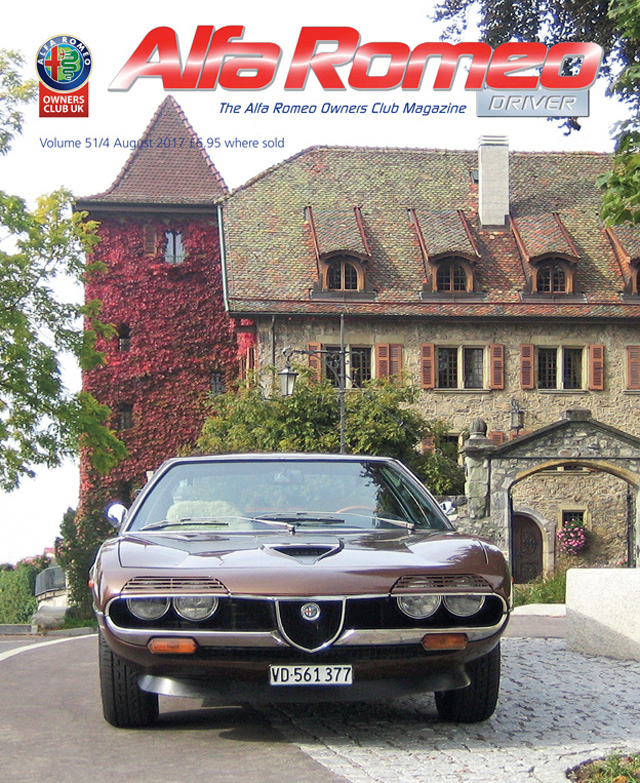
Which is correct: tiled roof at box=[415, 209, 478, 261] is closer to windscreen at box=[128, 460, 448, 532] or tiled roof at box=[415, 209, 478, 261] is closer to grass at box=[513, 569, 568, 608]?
grass at box=[513, 569, 568, 608]

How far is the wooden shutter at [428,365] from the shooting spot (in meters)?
38.1

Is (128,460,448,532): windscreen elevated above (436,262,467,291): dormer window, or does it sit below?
below

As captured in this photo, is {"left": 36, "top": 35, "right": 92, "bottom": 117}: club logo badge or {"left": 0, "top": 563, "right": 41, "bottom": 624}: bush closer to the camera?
{"left": 36, "top": 35, "right": 92, "bottom": 117}: club logo badge

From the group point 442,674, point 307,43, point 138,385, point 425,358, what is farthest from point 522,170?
point 442,674

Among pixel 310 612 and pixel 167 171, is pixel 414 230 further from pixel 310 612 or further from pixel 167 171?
pixel 310 612

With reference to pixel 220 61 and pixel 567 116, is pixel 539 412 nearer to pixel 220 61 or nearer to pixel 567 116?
pixel 567 116

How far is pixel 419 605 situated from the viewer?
611 cm

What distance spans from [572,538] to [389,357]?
7.25 m

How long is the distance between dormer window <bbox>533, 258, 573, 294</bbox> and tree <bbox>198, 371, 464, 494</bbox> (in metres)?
9.74

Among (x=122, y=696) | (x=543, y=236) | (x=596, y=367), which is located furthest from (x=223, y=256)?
(x=122, y=696)

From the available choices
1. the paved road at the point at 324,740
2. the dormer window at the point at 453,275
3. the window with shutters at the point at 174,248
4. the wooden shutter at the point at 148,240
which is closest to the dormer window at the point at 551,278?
the dormer window at the point at 453,275

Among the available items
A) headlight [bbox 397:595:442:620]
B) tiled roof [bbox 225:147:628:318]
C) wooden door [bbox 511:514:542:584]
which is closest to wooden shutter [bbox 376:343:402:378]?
tiled roof [bbox 225:147:628:318]

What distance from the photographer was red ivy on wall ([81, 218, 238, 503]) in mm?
42406

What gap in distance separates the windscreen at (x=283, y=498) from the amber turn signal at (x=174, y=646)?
101 centimetres
